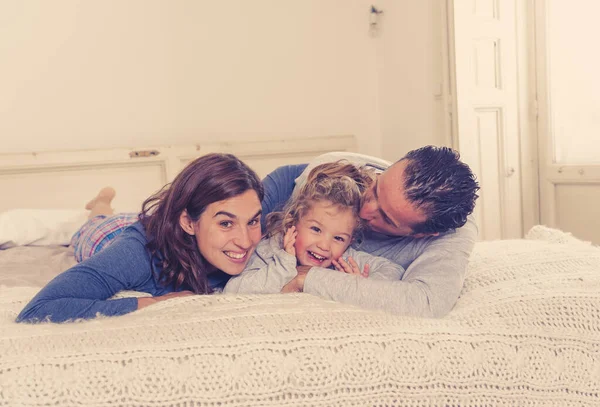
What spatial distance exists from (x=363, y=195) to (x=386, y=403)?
682 millimetres

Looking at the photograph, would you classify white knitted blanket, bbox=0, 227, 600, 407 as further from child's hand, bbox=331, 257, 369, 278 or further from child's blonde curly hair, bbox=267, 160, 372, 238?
child's blonde curly hair, bbox=267, 160, 372, 238

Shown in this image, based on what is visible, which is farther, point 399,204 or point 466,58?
point 466,58

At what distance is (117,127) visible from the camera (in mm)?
3566

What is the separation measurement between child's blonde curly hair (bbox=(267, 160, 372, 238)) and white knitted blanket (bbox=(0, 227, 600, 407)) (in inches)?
15.9

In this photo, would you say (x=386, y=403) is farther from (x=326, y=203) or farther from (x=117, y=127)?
(x=117, y=127)

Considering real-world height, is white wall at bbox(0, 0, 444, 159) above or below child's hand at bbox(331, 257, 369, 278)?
above

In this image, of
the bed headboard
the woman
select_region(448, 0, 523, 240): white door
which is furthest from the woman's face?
the bed headboard

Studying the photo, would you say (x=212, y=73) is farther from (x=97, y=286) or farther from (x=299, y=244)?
(x=97, y=286)

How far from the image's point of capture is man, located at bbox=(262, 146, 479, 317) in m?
1.26

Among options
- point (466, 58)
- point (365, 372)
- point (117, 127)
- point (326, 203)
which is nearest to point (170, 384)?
point (365, 372)

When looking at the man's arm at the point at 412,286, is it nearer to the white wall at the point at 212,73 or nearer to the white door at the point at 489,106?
the white door at the point at 489,106

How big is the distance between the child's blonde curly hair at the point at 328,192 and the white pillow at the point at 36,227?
1448 mm

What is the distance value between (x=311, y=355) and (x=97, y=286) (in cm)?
54

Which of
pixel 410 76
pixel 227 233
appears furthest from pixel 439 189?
pixel 410 76
